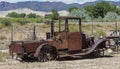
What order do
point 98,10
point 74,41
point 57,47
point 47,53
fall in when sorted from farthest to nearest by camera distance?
point 98,10 < point 74,41 < point 57,47 < point 47,53

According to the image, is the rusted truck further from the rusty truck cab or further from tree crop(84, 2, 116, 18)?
tree crop(84, 2, 116, 18)

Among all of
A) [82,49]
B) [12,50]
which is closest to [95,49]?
[82,49]

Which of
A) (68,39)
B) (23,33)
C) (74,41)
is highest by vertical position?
(68,39)

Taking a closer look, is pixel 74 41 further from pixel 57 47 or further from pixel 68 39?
pixel 57 47

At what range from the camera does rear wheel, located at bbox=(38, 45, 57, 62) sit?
2112 centimetres

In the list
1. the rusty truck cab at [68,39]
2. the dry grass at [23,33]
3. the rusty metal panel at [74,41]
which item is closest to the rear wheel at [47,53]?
the rusty truck cab at [68,39]

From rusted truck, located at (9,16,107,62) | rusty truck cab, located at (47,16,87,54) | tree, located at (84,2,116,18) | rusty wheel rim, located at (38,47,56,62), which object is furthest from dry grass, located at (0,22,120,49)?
tree, located at (84,2,116,18)

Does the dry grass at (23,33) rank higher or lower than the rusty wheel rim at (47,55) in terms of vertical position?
lower

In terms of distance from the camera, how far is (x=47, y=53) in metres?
21.4

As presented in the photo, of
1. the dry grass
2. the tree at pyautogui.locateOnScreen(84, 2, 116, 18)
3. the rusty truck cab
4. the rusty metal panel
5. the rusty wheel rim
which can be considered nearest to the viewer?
the rusty wheel rim

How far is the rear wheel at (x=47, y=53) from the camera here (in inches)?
831

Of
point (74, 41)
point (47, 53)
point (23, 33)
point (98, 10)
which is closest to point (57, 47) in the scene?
point (47, 53)

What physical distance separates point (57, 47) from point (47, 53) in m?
0.64

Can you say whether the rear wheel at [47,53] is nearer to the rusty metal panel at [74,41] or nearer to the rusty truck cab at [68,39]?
the rusty truck cab at [68,39]
